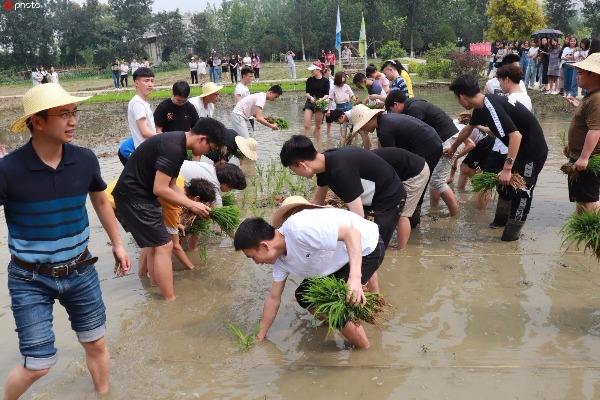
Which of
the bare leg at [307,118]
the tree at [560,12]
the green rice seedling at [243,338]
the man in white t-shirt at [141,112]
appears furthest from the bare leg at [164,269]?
the tree at [560,12]

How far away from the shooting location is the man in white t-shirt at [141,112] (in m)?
6.01

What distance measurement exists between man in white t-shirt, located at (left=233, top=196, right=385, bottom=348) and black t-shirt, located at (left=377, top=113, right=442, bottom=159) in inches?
71.3

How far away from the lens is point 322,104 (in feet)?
38.0

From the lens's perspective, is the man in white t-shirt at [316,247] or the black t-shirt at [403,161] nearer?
the man in white t-shirt at [316,247]

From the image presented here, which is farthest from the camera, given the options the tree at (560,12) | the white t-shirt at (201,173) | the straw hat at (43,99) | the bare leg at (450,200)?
the tree at (560,12)

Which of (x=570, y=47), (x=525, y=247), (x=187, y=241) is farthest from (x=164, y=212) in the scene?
(x=570, y=47)

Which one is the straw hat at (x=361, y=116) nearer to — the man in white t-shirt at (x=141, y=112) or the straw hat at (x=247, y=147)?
the straw hat at (x=247, y=147)

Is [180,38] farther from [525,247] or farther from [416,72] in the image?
[525,247]

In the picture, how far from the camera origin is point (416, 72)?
27.5 metres

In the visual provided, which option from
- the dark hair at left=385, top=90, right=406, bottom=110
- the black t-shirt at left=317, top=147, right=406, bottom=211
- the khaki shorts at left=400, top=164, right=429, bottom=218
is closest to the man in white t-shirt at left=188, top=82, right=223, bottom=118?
the dark hair at left=385, top=90, right=406, bottom=110

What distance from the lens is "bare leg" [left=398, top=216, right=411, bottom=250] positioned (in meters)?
5.43

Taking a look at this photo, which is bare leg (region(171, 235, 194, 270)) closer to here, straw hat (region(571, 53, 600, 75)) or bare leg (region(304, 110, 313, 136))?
straw hat (region(571, 53, 600, 75))

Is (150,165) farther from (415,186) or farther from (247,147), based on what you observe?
(247,147)

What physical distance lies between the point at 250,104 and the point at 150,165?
495cm
